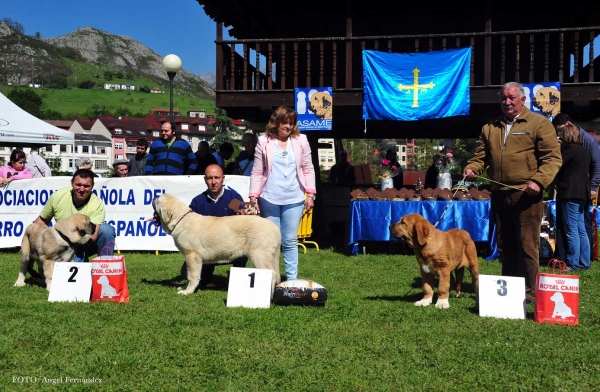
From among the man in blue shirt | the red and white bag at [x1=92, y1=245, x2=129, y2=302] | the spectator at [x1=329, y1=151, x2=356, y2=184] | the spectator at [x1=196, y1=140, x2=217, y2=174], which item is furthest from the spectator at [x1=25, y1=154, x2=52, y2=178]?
the spectator at [x1=329, y1=151, x2=356, y2=184]

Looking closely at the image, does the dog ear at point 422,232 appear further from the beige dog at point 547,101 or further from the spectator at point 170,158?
the beige dog at point 547,101

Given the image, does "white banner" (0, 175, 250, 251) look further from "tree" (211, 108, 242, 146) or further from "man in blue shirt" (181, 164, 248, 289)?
"tree" (211, 108, 242, 146)

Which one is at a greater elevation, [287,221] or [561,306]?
[287,221]

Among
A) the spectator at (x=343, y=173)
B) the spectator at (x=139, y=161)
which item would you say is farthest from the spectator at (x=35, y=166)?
the spectator at (x=343, y=173)

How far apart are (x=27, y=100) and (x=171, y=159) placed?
350 ft

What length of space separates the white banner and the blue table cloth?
6.13 feet

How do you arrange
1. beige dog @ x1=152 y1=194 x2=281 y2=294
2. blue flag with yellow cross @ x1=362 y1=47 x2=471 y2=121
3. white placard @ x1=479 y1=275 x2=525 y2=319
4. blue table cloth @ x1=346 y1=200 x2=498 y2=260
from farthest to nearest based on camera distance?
blue flag with yellow cross @ x1=362 y1=47 x2=471 y2=121 < blue table cloth @ x1=346 y1=200 x2=498 y2=260 < beige dog @ x1=152 y1=194 x2=281 y2=294 < white placard @ x1=479 y1=275 x2=525 y2=319

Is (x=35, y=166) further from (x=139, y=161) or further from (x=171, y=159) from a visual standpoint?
(x=171, y=159)

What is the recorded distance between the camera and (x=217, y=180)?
605cm

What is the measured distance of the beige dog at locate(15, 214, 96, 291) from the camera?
18.7 feet

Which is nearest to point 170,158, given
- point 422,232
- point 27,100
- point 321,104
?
point 321,104

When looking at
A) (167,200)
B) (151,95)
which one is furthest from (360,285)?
(151,95)

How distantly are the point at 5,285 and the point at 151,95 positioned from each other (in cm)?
14086

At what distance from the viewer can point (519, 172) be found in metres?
5.02
